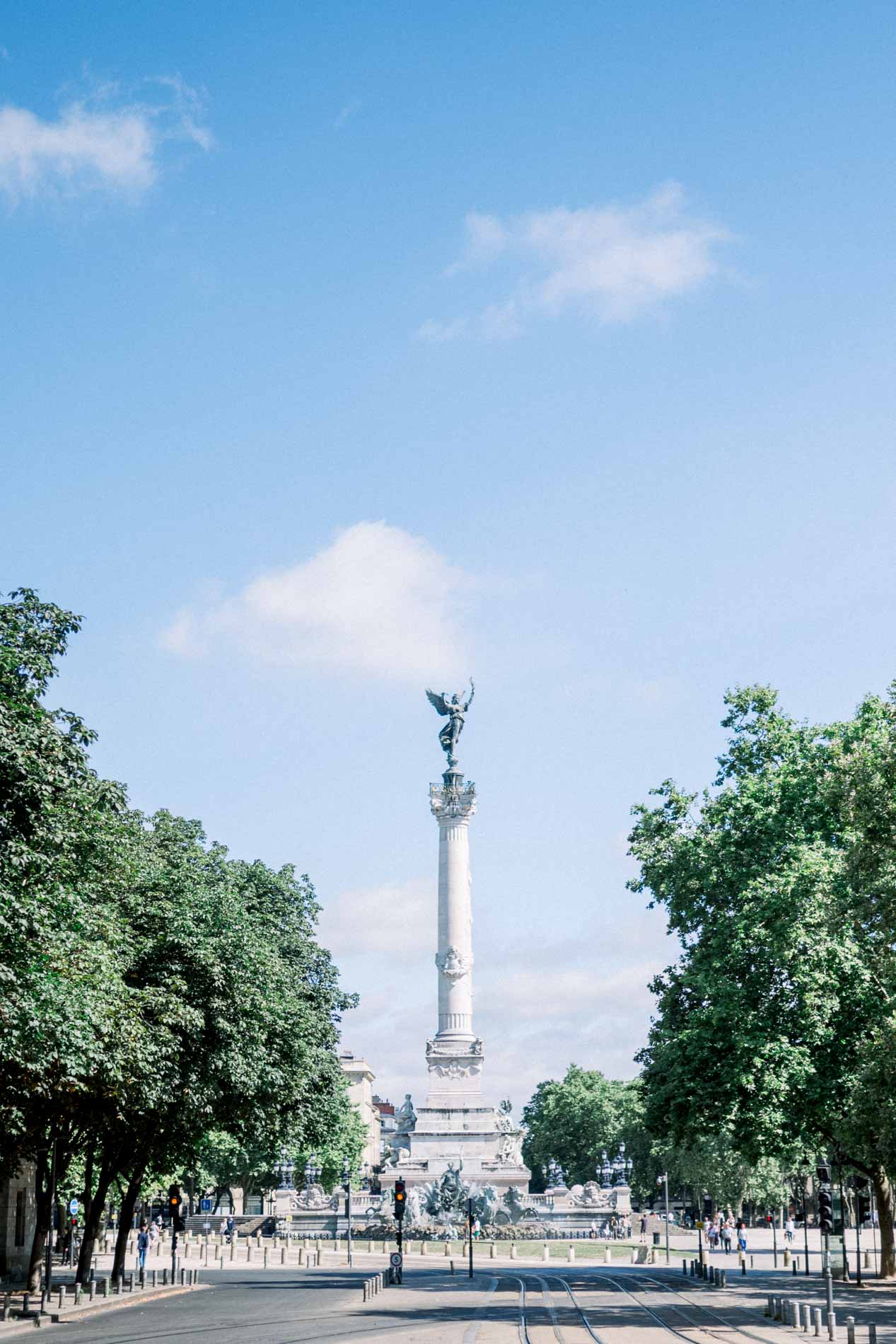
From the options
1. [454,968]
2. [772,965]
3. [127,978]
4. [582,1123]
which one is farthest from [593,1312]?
[582,1123]

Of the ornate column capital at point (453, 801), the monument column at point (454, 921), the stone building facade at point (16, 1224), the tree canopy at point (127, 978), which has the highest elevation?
the ornate column capital at point (453, 801)

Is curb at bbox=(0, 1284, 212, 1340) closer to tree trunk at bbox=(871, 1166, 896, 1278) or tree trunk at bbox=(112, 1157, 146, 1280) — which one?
tree trunk at bbox=(112, 1157, 146, 1280)

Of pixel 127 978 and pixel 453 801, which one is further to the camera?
pixel 453 801

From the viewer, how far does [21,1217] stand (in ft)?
163

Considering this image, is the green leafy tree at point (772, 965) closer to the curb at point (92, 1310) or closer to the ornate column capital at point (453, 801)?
the curb at point (92, 1310)

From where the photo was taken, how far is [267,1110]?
44.6 meters

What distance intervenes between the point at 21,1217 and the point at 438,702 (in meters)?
55.3

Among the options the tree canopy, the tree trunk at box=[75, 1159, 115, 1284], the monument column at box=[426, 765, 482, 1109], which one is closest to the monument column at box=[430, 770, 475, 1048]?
the monument column at box=[426, 765, 482, 1109]

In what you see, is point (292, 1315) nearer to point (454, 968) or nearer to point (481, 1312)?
point (481, 1312)

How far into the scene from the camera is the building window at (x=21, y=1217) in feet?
159

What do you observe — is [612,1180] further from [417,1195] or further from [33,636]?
[33,636]

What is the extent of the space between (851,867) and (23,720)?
17.4 meters

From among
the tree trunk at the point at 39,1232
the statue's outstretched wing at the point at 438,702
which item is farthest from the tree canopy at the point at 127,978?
the statue's outstretched wing at the point at 438,702

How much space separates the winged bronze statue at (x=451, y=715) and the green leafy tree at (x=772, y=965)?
170 ft
